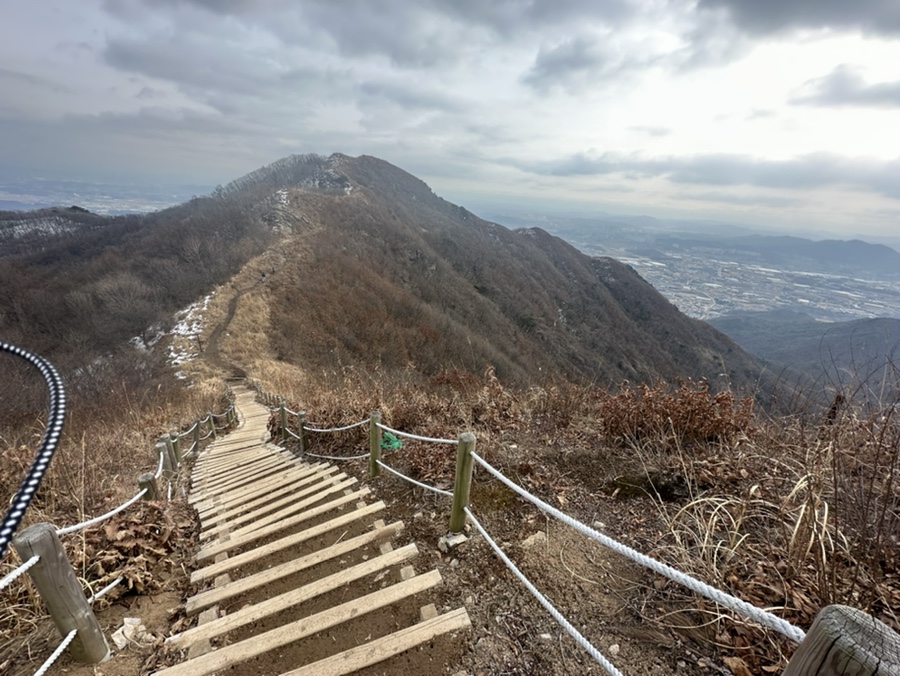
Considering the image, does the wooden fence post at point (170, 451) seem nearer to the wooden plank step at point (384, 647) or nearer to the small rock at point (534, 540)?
the wooden plank step at point (384, 647)

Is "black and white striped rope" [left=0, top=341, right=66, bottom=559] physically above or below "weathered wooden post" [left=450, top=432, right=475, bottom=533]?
above

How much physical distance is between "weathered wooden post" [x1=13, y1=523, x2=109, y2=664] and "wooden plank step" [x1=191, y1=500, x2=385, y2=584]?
32.6 inches

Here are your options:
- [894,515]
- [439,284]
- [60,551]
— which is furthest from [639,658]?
[439,284]

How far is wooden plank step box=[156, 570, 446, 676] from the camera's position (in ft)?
7.02

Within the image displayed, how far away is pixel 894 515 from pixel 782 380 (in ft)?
8.16

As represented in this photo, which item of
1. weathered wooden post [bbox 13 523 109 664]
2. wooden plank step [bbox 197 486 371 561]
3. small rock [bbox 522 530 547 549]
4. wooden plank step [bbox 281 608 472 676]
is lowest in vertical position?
wooden plank step [bbox 197 486 371 561]

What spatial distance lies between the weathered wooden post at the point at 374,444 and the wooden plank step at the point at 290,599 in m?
1.48

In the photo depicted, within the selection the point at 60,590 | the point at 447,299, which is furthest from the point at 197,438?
the point at 447,299

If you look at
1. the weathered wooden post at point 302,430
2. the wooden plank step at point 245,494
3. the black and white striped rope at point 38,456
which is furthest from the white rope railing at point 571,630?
the weathered wooden post at point 302,430

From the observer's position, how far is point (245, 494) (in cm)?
483

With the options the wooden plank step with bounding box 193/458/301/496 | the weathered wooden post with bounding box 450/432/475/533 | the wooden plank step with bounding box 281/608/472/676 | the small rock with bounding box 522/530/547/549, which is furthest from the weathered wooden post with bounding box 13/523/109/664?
the wooden plank step with bounding box 193/458/301/496

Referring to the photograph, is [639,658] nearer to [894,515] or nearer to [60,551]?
[894,515]

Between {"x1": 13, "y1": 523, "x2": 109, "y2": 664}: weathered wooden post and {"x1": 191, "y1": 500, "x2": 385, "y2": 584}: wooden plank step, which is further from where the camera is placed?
{"x1": 191, "y1": 500, "x2": 385, "y2": 584}: wooden plank step

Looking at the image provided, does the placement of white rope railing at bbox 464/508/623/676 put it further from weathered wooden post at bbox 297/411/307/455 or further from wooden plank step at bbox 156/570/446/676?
weathered wooden post at bbox 297/411/307/455
